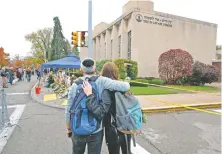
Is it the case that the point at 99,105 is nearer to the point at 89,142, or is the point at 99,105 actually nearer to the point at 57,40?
the point at 89,142

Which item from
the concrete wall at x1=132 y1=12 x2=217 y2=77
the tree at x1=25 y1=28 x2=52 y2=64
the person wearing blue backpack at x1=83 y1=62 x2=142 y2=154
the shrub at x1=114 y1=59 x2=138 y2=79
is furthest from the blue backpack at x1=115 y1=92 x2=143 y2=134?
the tree at x1=25 y1=28 x2=52 y2=64

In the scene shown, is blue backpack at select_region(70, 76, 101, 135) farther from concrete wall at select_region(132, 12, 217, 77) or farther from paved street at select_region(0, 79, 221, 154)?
concrete wall at select_region(132, 12, 217, 77)

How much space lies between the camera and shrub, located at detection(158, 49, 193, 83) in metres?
17.4

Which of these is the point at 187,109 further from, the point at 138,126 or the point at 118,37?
the point at 118,37

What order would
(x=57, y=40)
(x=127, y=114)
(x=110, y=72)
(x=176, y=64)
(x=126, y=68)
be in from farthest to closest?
(x=57, y=40) < (x=126, y=68) < (x=176, y=64) < (x=110, y=72) < (x=127, y=114)

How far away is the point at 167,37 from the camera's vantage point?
21.9m

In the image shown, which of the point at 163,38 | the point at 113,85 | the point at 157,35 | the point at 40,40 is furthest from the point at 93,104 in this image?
the point at 40,40

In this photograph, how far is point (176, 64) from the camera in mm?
17500

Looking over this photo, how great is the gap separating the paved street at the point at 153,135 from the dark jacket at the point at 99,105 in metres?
1.99

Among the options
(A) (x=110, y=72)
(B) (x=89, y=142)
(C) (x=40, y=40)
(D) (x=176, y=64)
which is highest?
(C) (x=40, y=40)

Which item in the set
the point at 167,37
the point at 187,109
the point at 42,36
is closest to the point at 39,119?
the point at 187,109

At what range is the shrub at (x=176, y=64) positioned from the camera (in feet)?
57.1

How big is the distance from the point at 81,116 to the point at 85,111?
0.27ft

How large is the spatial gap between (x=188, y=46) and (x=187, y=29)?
81.1 inches
